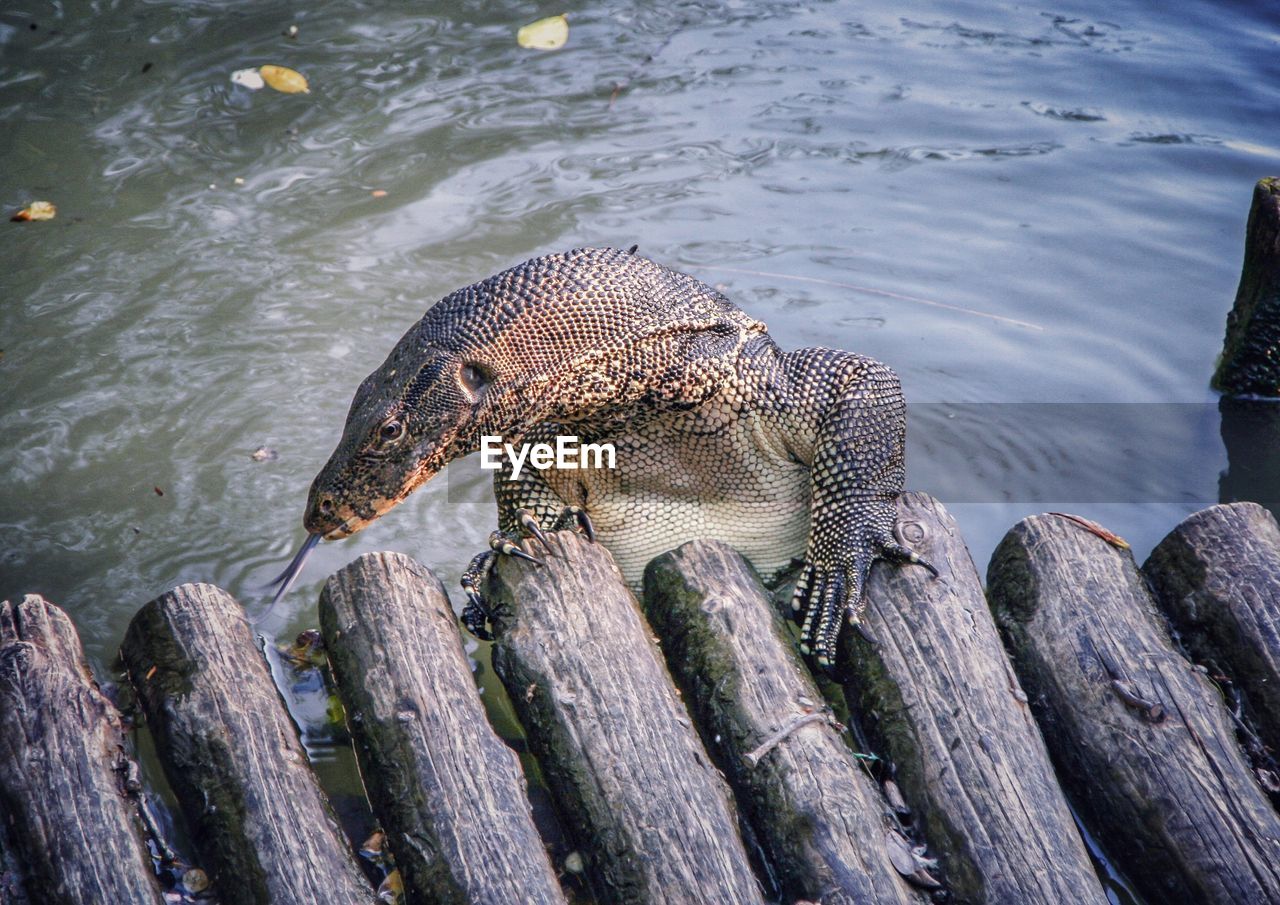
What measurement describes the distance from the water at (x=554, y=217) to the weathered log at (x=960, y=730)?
1925mm

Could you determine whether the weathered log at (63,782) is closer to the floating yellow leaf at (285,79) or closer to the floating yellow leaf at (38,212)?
the floating yellow leaf at (38,212)

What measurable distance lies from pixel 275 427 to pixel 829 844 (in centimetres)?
396

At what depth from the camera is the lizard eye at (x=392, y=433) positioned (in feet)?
11.2

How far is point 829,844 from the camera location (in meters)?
3.03

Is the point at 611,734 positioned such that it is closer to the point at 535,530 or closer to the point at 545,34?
the point at 535,530

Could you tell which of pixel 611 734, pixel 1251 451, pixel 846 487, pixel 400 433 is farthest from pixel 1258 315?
pixel 400 433

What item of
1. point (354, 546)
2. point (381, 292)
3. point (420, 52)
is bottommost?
point (354, 546)

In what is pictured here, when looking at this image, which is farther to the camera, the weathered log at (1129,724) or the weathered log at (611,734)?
the weathered log at (1129,724)

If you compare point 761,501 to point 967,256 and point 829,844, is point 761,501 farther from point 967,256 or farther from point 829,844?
point 967,256

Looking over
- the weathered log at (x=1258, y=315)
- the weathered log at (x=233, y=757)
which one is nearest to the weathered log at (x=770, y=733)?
the weathered log at (x=233, y=757)

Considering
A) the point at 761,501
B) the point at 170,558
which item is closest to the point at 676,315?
the point at 761,501

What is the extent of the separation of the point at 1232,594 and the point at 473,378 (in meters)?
2.36

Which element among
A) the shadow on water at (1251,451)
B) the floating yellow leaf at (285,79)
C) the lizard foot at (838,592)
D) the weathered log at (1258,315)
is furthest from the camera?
the floating yellow leaf at (285,79)

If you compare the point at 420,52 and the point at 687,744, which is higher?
the point at 420,52
